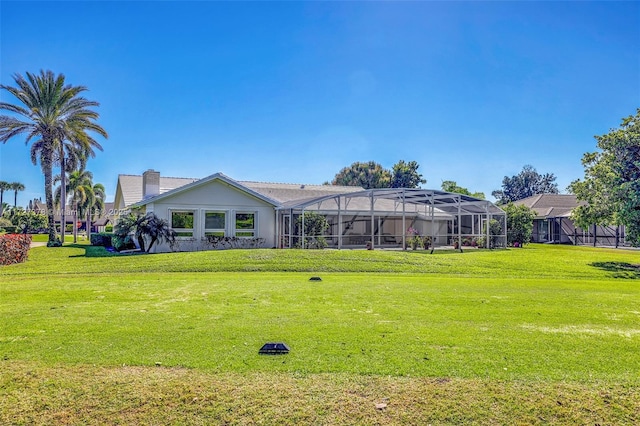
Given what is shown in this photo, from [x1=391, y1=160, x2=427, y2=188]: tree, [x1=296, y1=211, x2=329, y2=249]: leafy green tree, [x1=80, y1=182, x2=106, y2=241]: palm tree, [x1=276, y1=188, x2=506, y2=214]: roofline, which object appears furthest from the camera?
[x1=391, y1=160, x2=427, y2=188]: tree

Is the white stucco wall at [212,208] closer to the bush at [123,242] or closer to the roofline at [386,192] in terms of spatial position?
the roofline at [386,192]

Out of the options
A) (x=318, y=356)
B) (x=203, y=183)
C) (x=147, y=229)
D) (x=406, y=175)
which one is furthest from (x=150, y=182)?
(x=406, y=175)

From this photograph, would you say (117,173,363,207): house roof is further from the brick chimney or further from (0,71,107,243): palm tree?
(0,71,107,243): palm tree

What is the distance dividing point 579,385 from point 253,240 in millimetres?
20614

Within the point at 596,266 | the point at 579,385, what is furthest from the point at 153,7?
the point at 596,266

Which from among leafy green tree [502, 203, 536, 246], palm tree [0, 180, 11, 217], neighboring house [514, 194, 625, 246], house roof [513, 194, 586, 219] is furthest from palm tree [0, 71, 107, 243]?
palm tree [0, 180, 11, 217]

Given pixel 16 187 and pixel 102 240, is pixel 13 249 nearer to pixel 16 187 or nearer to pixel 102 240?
pixel 102 240

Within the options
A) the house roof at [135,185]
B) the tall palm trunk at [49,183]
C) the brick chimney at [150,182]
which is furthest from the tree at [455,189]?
the tall palm trunk at [49,183]

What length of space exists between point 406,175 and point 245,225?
39.1 meters

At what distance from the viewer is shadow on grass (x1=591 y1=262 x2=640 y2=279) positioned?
51.3 feet

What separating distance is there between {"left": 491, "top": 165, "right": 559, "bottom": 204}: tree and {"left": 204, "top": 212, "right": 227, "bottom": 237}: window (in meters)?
73.0

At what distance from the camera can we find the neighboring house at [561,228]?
116ft

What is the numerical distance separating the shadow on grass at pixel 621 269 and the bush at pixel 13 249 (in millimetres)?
23840

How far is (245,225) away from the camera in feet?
78.6
